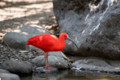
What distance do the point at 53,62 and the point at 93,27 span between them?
4.16ft

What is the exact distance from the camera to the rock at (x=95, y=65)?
6332 mm

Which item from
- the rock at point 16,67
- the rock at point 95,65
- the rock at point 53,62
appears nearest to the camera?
the rock at point 16,67

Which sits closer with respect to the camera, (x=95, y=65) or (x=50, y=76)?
(x=50, y=76)

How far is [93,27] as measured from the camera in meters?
6.79

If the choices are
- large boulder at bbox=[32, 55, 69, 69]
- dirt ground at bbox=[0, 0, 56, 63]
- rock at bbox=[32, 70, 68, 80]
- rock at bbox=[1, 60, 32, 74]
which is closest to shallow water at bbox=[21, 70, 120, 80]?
rock at bbox=[32, 70, 68, 80]

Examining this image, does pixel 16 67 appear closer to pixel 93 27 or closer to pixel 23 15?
pixel 93 27

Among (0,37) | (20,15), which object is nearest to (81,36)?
(0,37)

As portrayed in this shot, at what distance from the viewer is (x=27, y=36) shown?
776cm

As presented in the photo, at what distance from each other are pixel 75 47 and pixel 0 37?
2.34 m

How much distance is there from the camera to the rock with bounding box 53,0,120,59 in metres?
6.41

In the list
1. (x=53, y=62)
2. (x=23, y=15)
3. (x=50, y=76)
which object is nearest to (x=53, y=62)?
(x=53, y=62)

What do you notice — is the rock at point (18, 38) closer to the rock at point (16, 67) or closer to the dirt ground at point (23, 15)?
the dirt ground at point (23, 15)

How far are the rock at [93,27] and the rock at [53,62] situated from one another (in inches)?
23.4

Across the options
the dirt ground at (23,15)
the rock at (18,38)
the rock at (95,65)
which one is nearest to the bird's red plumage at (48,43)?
the rock at (95,65)
